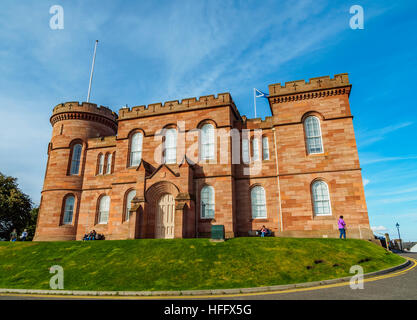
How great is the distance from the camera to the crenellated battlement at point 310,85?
22.0 m

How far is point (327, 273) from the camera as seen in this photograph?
1155cm

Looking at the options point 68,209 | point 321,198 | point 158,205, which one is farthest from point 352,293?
point 68,209

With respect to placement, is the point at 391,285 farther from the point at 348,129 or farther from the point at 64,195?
the point at 64,195

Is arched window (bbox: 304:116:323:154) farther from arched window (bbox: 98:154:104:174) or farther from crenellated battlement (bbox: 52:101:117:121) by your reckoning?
crenellated battlement (bbox: 52:101:117:121)

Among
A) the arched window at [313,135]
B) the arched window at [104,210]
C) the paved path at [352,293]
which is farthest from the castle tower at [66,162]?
the arched window at [313,135]

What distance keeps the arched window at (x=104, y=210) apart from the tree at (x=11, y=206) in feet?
48.3

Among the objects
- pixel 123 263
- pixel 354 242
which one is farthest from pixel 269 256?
pixel 123 263

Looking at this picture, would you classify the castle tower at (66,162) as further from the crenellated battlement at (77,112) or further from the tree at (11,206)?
the tree at (11,206)

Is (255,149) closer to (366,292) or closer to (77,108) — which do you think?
(366,292)

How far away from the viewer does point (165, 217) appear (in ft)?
71.1

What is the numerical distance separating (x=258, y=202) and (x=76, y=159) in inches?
786

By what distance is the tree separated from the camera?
3306 centimetres
